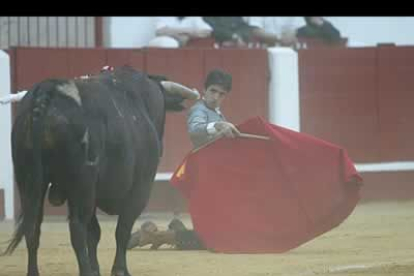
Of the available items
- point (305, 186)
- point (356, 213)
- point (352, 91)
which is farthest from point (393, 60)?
point (305, 186)

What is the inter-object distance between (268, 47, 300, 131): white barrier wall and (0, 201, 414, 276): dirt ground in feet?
7.68

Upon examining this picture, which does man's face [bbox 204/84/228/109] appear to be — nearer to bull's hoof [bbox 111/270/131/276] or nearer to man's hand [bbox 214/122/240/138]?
man's hand [bbox 214/122/240/138]

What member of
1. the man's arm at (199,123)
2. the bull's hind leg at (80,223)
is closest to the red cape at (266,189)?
the man's arm at (199,123)

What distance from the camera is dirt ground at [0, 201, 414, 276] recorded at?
786 cm

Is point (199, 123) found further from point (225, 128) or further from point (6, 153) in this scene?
point (6, 153)

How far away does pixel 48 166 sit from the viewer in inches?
270

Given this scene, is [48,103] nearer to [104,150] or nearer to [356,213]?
[104,150]

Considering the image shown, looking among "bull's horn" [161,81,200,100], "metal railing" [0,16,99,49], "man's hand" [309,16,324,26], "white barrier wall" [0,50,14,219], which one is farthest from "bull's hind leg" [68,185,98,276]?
"man's hand" [309,16,324,26]

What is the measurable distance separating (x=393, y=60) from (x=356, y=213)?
2.22 m

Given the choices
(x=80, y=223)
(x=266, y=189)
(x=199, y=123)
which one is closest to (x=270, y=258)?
(x=266, y=189)

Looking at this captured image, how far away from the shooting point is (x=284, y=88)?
1330cm

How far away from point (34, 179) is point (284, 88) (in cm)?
670
